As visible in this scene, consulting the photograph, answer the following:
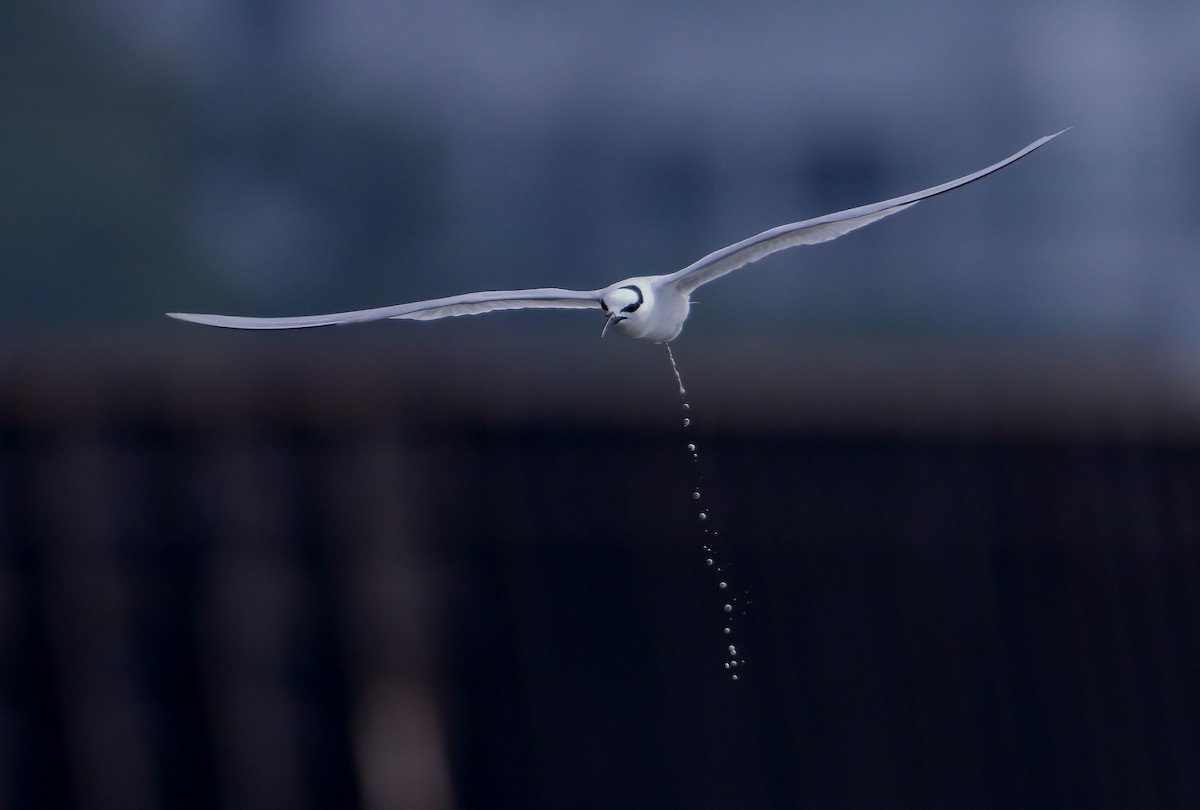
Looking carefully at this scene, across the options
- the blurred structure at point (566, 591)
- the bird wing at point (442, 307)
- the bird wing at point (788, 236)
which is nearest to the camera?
the bird wing at point (788, 236)

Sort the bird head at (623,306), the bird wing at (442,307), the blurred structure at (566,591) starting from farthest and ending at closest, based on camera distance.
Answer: the blurred structure at (566,591) → the bird wing at (442,307) → the bird head at (623,306)

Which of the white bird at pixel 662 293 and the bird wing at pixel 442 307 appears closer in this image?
the white bird at pixel 662 293

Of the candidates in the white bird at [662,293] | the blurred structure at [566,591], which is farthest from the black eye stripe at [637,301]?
the blurred structure at [566,591]

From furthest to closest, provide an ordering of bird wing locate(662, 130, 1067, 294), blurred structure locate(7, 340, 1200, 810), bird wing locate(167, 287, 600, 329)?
blurred structure locate(7, 340, 1200, 810), bird wing locate(167, 287, 600, 329), bird wing locate(662, 130, 1067, 294)

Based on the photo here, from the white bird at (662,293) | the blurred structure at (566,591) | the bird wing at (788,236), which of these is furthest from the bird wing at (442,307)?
the blurred structure at (566,591)

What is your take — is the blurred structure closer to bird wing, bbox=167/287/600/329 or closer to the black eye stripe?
bird wing, bbox=167/287/600/329

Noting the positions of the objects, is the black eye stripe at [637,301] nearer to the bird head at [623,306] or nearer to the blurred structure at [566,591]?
the bird head at [623,306]

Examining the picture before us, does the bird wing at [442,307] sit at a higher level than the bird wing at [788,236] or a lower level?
higher

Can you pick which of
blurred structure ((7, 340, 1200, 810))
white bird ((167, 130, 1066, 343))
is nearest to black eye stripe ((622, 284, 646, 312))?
white bird ((167, 130, 1066, 343))
